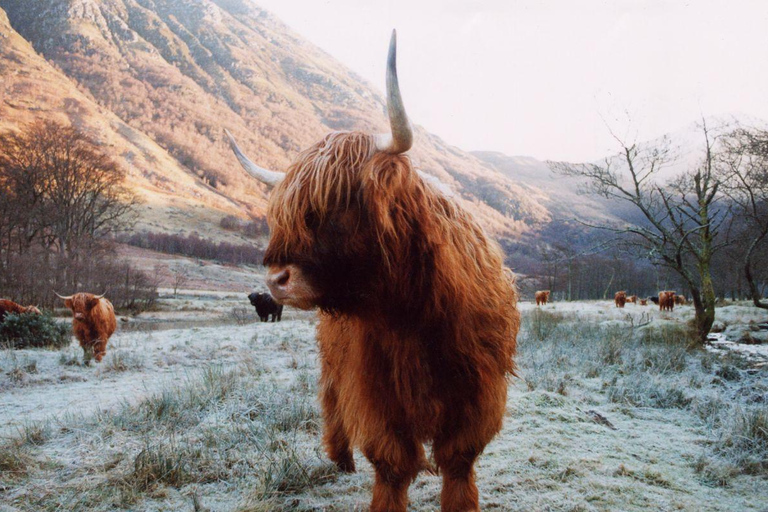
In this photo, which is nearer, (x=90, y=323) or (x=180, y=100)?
(x=90, y=323)

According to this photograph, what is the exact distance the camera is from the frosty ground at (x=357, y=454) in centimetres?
238

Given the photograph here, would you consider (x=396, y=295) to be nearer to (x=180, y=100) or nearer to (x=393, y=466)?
(x=393, y=466)

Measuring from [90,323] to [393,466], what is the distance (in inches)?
309

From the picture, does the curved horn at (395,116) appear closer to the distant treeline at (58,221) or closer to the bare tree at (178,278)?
the distant treeline at (58,221)

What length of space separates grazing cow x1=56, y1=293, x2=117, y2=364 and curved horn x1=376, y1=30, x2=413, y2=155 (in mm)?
7846

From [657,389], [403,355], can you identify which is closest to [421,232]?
[403,355]

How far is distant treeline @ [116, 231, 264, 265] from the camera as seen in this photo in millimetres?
31766

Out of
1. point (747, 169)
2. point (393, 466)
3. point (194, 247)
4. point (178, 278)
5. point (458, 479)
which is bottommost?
point (178, 278)

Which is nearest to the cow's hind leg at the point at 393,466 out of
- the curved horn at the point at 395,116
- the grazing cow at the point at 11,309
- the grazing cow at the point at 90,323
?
the curved horn at the point at 395,116

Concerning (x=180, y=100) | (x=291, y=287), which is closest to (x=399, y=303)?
(x=291, y=287)

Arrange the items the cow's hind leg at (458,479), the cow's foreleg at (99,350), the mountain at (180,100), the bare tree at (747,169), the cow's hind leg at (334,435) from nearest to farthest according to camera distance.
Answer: the cow's hind leg at (458,479)
the cow's hind leg at (334,435)
the cow's foreleg at (99,350)
the bare tree at (747,169)
the mountain at (180,100)

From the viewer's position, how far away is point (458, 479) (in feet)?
7.04

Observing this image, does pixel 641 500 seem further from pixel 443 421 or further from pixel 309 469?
pixel 309 469

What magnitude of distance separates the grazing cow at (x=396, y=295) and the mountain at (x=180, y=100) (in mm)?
461
